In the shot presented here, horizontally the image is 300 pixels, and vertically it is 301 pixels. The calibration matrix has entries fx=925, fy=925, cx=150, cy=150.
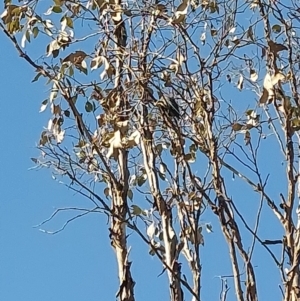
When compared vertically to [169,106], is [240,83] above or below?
above

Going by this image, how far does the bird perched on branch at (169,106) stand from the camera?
9.32 ft

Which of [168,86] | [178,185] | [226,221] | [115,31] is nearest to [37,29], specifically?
[115,31]

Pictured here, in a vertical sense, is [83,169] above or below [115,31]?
below

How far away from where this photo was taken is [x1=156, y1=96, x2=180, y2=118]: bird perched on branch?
2842 millimetres

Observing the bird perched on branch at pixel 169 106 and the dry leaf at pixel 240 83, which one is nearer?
the bird perched on branch at pixel 169 106

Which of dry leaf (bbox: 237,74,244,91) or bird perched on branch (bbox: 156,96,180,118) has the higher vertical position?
dry leaf (bbox: 237,74,244,91)

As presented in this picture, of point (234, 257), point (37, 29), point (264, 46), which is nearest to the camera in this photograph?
point (234, 257)

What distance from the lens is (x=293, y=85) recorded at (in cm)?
299

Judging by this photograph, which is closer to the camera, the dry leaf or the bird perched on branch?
the bird perched on branch

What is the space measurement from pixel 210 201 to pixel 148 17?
71 centimetres

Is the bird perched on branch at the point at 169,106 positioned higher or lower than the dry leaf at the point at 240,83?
lower

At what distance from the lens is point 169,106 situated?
2.88 metres

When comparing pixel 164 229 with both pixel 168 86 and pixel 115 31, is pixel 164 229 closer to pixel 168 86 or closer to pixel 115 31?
pixel 168 86

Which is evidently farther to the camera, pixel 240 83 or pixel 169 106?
pixel 240 83
